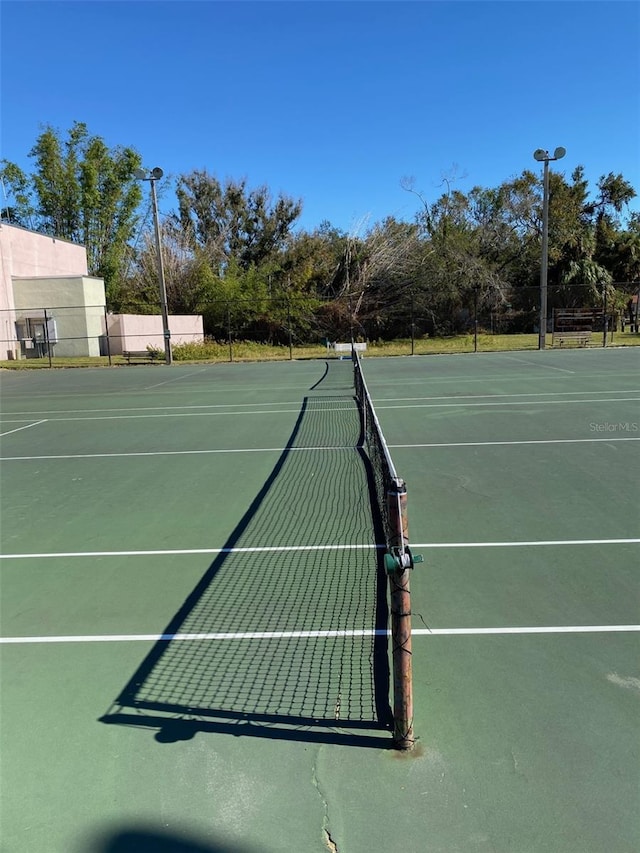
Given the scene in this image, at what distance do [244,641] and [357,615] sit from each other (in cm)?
80

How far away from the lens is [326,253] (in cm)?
4381

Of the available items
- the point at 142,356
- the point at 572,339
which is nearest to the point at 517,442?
the point at 572,339

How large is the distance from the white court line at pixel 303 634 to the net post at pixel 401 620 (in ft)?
3.48

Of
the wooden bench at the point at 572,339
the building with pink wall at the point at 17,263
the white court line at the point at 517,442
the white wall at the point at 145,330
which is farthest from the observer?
the white wall at the point at 145,330

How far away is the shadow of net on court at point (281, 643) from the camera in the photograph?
10.1ft

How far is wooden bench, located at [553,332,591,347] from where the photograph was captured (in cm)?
3222

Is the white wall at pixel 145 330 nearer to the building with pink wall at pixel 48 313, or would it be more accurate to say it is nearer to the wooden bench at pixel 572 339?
the building with pink wall at pixel 48 313

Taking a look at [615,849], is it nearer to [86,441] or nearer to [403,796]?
[403,796]

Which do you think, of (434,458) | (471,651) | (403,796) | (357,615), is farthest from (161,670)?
(434,458)

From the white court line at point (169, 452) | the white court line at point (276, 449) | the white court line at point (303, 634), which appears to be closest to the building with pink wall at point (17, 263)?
the white court line at point (169, 452)

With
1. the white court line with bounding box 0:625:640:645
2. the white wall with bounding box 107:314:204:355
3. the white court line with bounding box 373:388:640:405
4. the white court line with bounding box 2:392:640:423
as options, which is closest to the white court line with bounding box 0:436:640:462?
the white court line with bounding box 2:392:640:423

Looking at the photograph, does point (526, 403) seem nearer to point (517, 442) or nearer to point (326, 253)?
point (517, 442)

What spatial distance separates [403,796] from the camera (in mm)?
2496

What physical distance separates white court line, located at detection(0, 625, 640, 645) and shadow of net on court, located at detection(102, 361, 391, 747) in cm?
1
